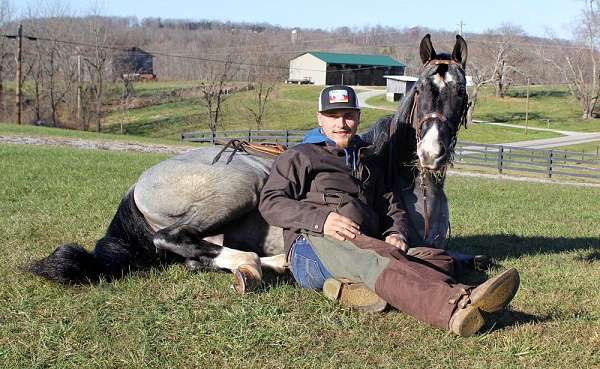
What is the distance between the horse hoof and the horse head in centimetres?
145

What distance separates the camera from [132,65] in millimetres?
69188

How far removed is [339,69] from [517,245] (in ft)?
282

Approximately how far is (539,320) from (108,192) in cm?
736

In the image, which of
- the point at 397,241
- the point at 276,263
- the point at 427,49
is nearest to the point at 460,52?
the point at 427,49

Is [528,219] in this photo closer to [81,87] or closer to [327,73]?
[81,87]

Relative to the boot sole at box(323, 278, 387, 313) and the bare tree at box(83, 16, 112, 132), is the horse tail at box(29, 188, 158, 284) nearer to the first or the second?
the boot sole at box(323, 278, 387, 313)

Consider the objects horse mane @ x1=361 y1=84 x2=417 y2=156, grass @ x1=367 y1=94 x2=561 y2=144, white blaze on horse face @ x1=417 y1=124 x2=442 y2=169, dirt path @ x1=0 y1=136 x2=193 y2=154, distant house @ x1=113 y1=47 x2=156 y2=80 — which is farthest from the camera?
distant house @ x1=113 y1=47 x2=156 y2=80

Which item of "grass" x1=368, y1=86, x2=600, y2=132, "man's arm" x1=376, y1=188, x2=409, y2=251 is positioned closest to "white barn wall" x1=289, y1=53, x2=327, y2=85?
"grass" x1=368, y1=86, x2=600, y2=132

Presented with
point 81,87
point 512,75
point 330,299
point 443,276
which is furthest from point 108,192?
point 512,75

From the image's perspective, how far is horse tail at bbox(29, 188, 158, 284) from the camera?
177 inches

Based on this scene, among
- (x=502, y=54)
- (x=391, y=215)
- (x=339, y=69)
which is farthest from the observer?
(x=339, y=69)

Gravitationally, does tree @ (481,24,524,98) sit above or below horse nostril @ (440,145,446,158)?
above

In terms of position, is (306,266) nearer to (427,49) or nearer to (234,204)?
(234,204)

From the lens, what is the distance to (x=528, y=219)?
9883 mm
